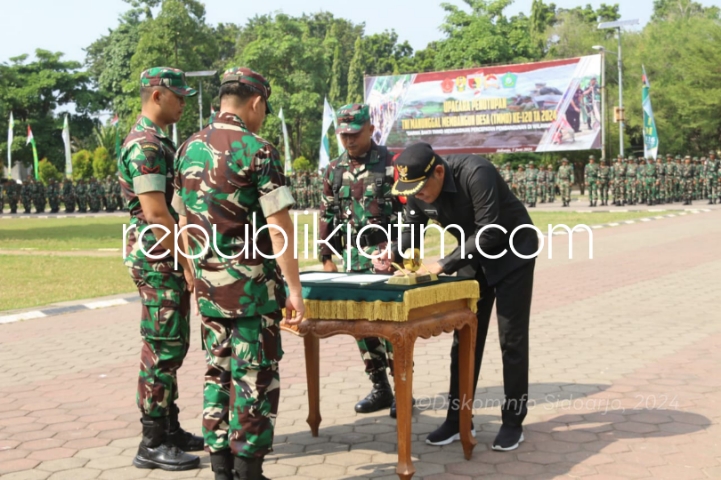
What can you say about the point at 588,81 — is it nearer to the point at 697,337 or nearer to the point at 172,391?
Answer: the point at 697,337

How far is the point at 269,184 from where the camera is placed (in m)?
3.97

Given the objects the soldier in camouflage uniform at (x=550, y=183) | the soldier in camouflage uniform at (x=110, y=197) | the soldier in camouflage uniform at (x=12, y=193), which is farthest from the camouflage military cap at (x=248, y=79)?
the soldier in camouflage uniform at (x=12, y=193)

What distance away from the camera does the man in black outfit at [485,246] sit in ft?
15.7

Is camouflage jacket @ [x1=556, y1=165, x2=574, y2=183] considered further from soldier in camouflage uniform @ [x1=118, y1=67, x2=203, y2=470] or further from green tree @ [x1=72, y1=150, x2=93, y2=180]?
soldier in camouflage uniform @ [x1=118, y1=67, x2=203, y2=470]

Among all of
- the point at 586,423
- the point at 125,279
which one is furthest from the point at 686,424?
the point at 125,279

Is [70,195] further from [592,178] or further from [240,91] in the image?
[240,91]

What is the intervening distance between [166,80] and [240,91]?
84cm

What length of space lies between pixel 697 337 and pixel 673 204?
27463 millimetres

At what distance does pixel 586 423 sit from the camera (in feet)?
17.7

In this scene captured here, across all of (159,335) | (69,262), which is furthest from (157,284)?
(69,262)

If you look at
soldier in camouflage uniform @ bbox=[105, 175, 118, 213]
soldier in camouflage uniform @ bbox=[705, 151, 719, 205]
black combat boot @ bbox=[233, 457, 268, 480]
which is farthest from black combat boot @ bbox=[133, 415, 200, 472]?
soldier in camouflage uniform @ bbox=[105, 175, 118, 213]

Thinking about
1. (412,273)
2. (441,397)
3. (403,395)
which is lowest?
(441,397)

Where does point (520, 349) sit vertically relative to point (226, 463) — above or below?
above

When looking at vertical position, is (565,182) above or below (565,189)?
above
